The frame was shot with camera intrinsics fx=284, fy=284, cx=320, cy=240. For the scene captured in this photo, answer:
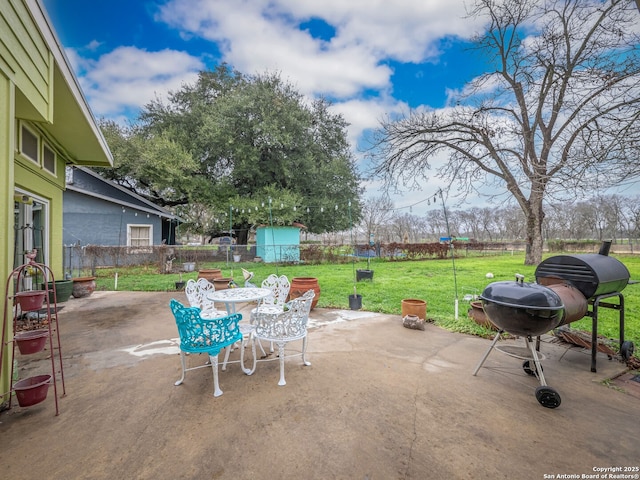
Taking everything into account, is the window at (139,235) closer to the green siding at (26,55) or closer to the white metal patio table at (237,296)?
the green siding at (26,55)

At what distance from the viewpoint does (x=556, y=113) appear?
4863mm

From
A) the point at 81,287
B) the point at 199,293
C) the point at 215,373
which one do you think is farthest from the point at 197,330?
the point at 81,287

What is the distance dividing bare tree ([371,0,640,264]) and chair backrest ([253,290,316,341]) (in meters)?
3.12

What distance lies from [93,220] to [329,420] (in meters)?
13.5

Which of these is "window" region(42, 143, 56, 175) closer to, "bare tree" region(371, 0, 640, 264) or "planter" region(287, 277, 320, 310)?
"planter" region(287, 277, 320, 310)

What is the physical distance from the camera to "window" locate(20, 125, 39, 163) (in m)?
4.22

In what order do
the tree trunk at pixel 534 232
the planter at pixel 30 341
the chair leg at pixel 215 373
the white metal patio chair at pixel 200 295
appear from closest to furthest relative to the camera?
the planter at pixel 30 341 < the chair leg at pixel 215 373 < the white metal patio chair at pixel 200 295 < the tree trunk at pixel 534 232

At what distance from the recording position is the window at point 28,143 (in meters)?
4.22

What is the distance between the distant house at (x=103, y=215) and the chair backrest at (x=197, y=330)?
1115 cm

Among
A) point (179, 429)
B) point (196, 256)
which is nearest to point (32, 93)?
point (179, 429)

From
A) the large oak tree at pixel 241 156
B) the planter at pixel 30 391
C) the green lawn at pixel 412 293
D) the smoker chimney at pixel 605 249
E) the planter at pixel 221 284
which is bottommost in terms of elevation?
the green lawn at pixel 412 293

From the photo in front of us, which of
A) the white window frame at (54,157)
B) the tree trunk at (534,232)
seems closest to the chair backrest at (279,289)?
the white window frame at (54,157)

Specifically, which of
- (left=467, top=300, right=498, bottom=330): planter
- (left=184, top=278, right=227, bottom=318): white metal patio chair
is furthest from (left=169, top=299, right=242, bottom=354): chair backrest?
(left=467, top=300, right=498, bottom=330): planter

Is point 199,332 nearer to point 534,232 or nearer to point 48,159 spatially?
point 48,159
